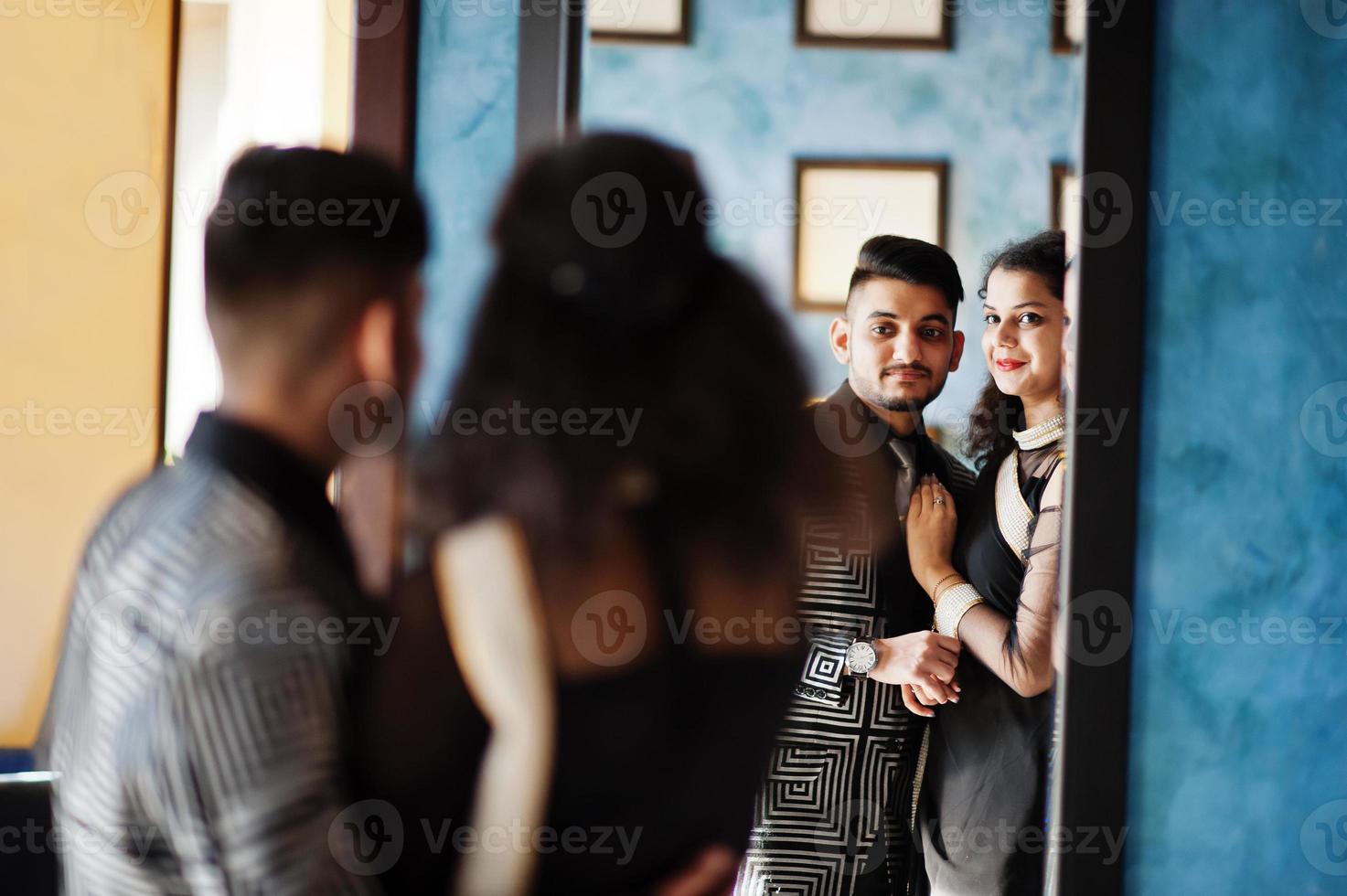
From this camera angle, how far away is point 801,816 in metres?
1.56

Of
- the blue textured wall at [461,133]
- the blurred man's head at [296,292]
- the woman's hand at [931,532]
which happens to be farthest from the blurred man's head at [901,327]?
the blurred man's head at [296,292]

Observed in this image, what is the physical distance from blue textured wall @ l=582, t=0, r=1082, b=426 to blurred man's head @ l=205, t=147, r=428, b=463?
1.78 feet

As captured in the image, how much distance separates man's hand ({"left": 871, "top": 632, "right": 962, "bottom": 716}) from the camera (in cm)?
157

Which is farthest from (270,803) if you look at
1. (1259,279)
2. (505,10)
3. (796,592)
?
(1259,279)

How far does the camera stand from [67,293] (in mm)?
1440

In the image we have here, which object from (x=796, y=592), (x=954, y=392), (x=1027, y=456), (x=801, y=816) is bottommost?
(x=801, y=816)

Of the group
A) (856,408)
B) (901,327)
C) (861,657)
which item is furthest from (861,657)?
(901,327)

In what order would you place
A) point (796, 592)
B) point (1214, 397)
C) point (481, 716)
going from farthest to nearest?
point (1214, 397)
point (796, 592)
point (481, 716)

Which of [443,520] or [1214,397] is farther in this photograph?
[1214,397]

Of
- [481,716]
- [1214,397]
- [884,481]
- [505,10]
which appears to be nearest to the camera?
[481,716]

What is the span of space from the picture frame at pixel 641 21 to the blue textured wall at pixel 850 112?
0.01m

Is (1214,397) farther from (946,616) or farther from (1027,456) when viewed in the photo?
(946,616)

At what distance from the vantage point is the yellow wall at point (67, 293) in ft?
4.68

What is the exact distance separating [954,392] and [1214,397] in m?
0.38
